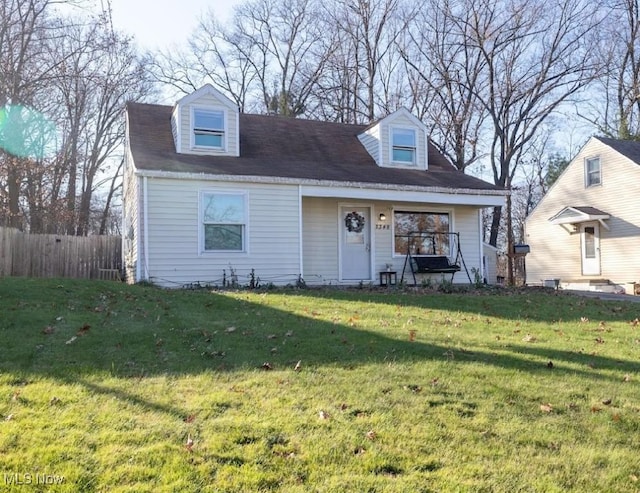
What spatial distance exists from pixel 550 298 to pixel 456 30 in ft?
60.4

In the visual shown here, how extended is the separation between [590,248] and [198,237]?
16.1 meters

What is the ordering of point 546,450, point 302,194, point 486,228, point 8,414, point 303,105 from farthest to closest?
point 486,228
point 303,105
point 302,194
point 8,414
point 546,450

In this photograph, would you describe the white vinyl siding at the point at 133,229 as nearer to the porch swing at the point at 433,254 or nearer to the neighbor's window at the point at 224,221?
the neighbor's window at the point at 224,221

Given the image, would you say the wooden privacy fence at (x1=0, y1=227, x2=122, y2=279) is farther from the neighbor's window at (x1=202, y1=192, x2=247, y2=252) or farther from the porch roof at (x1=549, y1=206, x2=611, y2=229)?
the porch roof at (x1=549, y1=206, x2=611, y2=229)

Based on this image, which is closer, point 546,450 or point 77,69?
point 546,450

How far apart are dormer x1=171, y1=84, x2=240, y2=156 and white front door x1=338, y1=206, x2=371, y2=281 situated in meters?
3.31

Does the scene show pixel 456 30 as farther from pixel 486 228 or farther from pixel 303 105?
pixel 486 228

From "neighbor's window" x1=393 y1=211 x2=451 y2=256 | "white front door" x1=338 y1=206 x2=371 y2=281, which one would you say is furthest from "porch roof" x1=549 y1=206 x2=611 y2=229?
"white front door" x1=338 y1=206 x2=371 y2=281

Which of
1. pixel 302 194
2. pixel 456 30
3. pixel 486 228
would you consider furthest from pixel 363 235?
pixel 486 228

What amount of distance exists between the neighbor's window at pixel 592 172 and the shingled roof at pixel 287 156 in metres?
8.00

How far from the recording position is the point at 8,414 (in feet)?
11.5

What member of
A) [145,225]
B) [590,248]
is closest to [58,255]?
[145,225]

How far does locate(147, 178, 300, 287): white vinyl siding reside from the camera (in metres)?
11.5

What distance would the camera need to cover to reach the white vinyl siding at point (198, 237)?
1155cm
